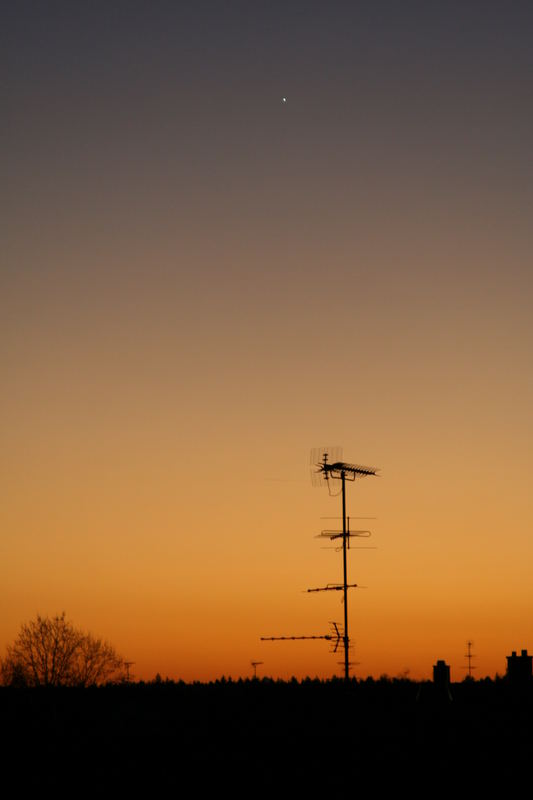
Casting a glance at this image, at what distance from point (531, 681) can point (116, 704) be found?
13.5m

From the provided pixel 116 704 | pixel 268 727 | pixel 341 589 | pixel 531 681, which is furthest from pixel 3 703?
pixel 341 589

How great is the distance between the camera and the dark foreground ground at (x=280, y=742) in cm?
2472

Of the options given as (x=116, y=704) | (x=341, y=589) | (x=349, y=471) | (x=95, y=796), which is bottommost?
(x=95, y=796)

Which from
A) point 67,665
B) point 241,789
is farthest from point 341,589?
point 67,665

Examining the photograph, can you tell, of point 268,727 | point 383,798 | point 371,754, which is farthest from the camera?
point 268,727

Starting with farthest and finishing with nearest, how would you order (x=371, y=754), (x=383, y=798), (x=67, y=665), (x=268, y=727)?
(x=67, y=665)
(x=268, y=727)
(x=371, y=754)
(x=383, y=798)

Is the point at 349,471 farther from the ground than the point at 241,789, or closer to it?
farther from the ground

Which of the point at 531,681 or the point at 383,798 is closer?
the point at 383,798

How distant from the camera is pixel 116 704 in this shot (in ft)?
117

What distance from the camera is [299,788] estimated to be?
24.2 m

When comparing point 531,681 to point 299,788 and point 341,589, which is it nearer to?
point 299,788

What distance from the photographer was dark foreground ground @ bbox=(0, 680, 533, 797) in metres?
24.7

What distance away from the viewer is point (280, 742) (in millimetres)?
27422

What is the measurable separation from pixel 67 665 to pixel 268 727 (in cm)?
7805
